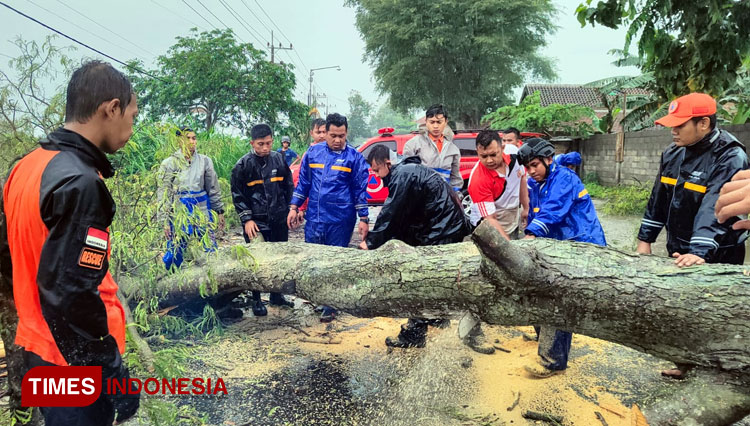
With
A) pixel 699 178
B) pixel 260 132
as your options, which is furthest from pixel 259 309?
pixel 699 178

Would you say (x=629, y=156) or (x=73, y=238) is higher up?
(x=629, y=156)

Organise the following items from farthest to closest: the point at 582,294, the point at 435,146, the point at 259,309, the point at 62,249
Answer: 1. the point at 435,146
2. the point at 259,309
3. the point at 582,294
4. the point at 62,249

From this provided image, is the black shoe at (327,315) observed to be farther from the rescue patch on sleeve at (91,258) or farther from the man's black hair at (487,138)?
the rescue patch on sleeve at (91,258)

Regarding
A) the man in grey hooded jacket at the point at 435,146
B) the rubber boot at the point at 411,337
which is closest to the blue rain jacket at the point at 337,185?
the man in grey hooded jacket at the point at 435,146

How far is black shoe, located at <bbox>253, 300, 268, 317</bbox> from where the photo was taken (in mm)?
4230

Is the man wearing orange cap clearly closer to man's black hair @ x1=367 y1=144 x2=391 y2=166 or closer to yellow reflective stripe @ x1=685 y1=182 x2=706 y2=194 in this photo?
yellow reflective stripe @ x1=685 y1=182 x2=706 y2=194

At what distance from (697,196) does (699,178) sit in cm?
11

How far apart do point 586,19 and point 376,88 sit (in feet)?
86.2

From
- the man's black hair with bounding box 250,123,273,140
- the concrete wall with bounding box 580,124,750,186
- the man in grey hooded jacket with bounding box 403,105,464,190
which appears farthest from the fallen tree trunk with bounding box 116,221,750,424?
the concrete wall with bounding box 580,124,750,186

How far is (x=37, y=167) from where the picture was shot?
1.30 meters

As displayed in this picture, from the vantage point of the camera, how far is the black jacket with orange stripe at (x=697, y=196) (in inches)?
98.7

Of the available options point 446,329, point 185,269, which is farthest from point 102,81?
point 446,329

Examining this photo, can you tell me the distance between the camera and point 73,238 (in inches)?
→ 49.3

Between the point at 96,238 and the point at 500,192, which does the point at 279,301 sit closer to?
the point at 500,192
